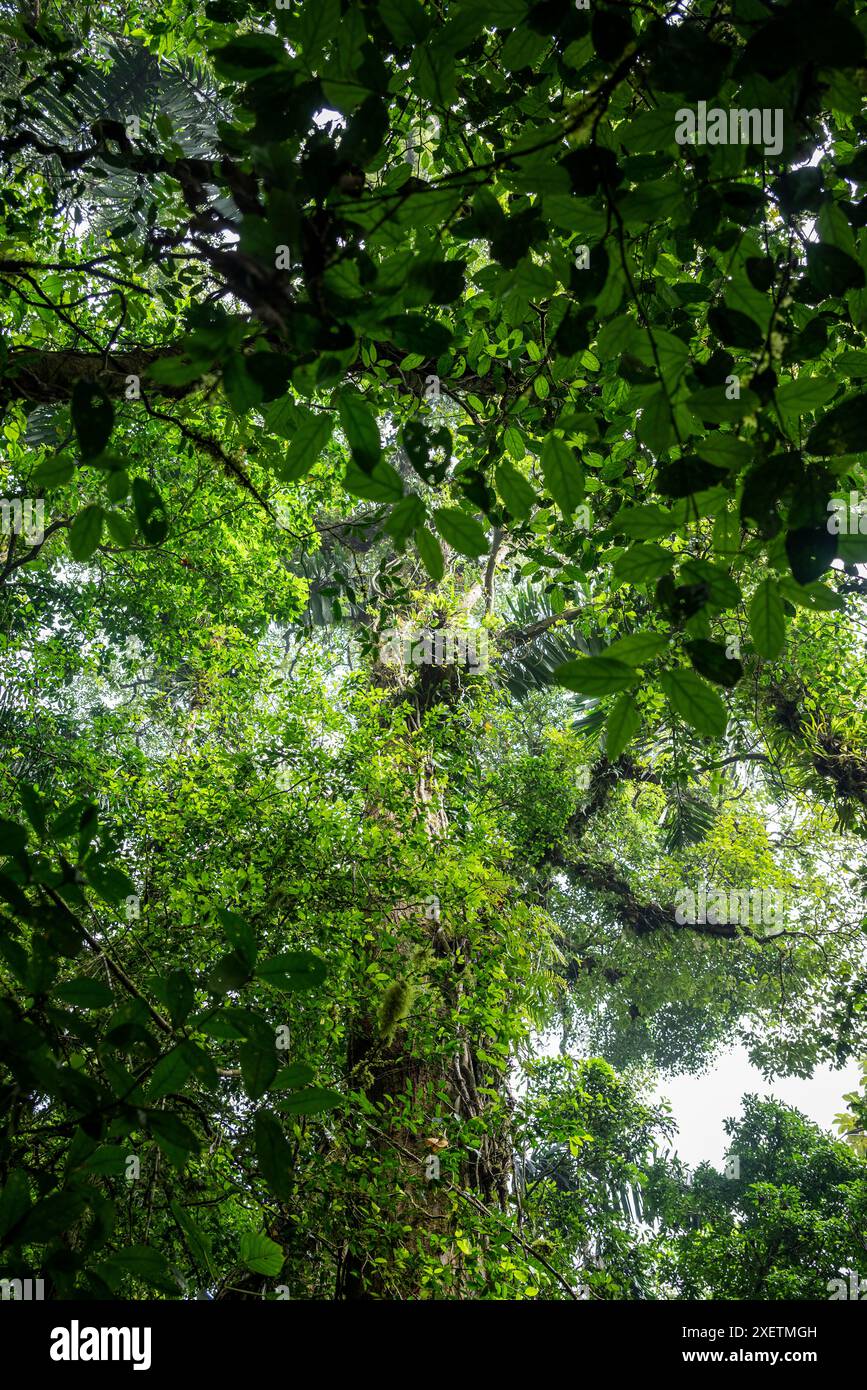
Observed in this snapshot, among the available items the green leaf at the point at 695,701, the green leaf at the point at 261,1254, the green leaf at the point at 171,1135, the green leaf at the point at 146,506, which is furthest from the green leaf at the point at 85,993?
the green leaf at the point at 695,701

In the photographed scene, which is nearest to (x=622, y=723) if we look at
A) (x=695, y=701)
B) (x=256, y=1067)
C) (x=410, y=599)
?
(x=695, y=701)

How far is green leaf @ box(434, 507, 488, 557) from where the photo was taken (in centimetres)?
80

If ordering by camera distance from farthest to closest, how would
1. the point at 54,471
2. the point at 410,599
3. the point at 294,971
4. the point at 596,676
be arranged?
the point at 410,599 < the point at 54,471 < the point at 294,971 < the point at 596,676

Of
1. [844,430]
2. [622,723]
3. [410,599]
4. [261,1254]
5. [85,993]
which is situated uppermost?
[410,599]

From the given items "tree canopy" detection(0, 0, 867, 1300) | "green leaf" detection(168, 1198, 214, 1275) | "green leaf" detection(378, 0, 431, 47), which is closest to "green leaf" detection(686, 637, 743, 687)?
"tree canopy" detection(0, 0, 867, 1300)

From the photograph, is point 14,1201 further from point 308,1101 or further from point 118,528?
point 118,528

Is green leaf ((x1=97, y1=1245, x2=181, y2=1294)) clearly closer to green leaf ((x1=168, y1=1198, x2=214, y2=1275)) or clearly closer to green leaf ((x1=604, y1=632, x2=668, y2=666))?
green leaf ((x1=168, y1=1198, x2=214, y2=1275))

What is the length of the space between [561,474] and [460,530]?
0.15 m

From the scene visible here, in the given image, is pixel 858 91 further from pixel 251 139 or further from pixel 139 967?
pixel 139 967

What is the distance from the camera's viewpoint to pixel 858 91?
2.73ft

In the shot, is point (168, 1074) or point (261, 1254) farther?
point (261, 1254)

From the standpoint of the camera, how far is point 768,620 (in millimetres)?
816
